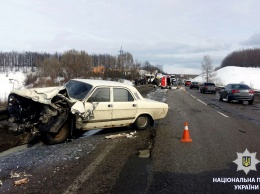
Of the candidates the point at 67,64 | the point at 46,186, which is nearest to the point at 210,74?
the point at 67,64

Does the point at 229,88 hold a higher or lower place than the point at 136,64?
lower

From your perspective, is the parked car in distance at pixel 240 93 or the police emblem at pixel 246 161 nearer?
the police emblem at pixel 246 161

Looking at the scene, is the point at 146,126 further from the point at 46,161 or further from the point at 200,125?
the point at 46,161

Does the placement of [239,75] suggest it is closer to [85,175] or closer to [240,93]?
[240,93]

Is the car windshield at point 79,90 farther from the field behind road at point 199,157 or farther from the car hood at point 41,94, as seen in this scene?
the field behind road at point 199,157

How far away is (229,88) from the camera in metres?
23.3

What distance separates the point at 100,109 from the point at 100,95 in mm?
439

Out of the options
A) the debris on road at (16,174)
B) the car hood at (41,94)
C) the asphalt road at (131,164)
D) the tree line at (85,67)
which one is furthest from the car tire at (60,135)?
the tree line at (85,67)

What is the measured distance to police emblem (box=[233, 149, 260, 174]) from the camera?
5.54 metres

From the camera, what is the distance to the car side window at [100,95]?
809cm

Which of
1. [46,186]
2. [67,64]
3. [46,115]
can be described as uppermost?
[67,64]

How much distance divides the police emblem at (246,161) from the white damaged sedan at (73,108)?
358 cm

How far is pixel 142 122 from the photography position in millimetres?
9320

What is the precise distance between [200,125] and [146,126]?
2.34 meters
